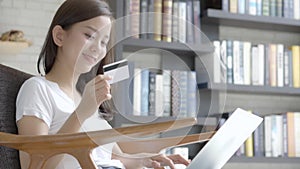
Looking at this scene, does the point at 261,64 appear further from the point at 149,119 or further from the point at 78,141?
the point at 78,141

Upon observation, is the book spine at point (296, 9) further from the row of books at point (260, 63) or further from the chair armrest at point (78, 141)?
the chair armrest at point (78, 141)

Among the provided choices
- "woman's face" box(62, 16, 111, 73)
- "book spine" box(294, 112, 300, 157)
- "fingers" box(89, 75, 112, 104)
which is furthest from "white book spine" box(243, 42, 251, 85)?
"fingers" box(89, 75, 112, 104)

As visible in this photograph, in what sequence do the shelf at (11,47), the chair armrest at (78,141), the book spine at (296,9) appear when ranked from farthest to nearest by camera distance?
the book spine at (296,9) → the shelf at (11,47) → the chair armrest at (78,141)

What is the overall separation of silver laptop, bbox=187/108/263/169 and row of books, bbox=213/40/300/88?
1.94 m

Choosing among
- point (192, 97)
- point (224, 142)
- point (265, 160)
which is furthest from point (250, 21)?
point (224, 142)

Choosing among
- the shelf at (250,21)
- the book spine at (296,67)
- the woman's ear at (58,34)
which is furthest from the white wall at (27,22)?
the woman's ear at (58,34)

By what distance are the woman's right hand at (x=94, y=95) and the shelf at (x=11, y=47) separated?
5.98 feet

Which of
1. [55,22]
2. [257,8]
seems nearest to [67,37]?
[55,22]

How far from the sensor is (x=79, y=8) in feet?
5.04

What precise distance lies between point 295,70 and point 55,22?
2157 mm

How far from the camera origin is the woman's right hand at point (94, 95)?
1271 mm

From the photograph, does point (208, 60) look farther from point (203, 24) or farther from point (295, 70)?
point (295, 70)

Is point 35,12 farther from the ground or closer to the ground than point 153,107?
farther from the ground

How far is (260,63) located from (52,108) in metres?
2.05
